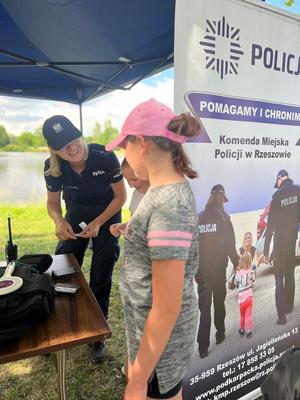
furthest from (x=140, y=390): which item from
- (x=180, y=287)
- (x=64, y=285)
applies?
(x=64, y=285)

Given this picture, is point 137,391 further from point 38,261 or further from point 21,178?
point 21,178

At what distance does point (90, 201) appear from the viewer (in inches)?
74.3

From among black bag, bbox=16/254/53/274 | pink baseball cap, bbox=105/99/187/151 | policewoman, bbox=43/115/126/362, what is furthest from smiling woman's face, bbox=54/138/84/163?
pink baseball cap, bbox=105/99/187/151

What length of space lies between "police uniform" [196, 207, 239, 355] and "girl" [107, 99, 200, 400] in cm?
38

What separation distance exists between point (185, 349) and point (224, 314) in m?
0.54

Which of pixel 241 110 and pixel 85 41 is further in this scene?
pixel 85 41

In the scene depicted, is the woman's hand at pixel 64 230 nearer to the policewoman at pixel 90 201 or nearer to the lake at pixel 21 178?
the policewoman at pixel 90 201

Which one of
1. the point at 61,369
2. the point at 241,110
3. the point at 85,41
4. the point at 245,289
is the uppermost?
the point at 85,41

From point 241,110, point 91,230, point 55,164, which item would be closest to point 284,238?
point 241,110

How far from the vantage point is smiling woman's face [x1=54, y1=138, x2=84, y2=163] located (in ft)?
5.27

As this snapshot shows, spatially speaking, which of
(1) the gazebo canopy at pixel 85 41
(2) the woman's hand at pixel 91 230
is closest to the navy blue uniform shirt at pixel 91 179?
(2) the woman's hand at pixel 91 230

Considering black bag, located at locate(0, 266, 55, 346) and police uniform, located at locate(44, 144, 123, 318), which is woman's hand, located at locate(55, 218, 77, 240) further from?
black bag, located at locate(0, 266, 55, 346)

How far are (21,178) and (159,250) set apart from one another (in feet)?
18.6

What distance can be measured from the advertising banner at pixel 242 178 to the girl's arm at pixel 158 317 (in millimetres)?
534
